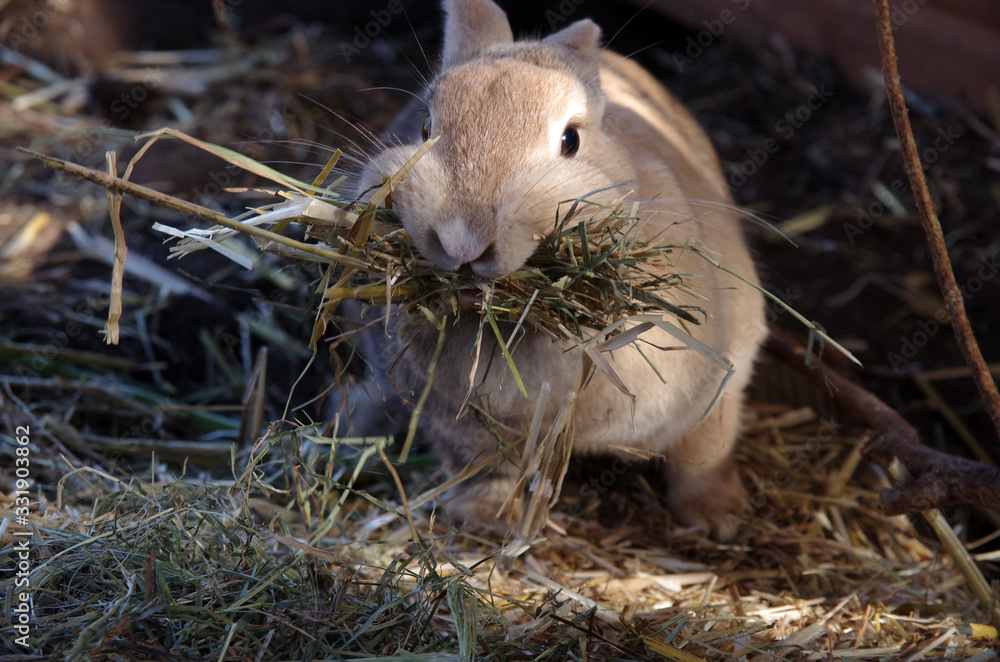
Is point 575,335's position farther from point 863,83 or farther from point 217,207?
point 863,83

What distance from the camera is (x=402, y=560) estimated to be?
225 centimetres

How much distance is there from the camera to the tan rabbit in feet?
6.31

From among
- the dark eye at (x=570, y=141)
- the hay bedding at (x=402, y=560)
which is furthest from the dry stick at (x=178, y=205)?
the dark eye at (x=570, y=141)

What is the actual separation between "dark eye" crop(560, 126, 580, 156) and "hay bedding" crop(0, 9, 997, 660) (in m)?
0.36

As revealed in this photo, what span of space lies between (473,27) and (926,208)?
1.57 meters

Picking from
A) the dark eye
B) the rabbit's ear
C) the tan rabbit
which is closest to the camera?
the tan rabbit

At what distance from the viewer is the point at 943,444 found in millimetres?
3357

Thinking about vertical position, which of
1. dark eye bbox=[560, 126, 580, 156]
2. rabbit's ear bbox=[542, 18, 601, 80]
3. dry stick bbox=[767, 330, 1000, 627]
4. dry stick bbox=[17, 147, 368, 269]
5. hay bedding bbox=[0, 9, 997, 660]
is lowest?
hay bedding bbox=[0, 9, 997, 660]

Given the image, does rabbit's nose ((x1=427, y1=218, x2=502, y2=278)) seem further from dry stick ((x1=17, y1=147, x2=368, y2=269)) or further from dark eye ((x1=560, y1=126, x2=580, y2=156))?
dark eye ((x1=560, y1=126, x2=580, y2=156))

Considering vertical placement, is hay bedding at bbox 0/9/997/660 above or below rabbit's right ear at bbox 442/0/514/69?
below

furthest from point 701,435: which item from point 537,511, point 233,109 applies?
point 233,109

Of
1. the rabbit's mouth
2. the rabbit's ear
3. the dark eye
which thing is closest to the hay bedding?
the rabbit's mouth

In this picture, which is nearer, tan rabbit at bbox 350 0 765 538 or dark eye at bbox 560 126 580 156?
tan rabbit at bbox 350 0 765 538

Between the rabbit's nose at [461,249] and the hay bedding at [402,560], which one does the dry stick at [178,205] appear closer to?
the hay bedding at [402,560]
